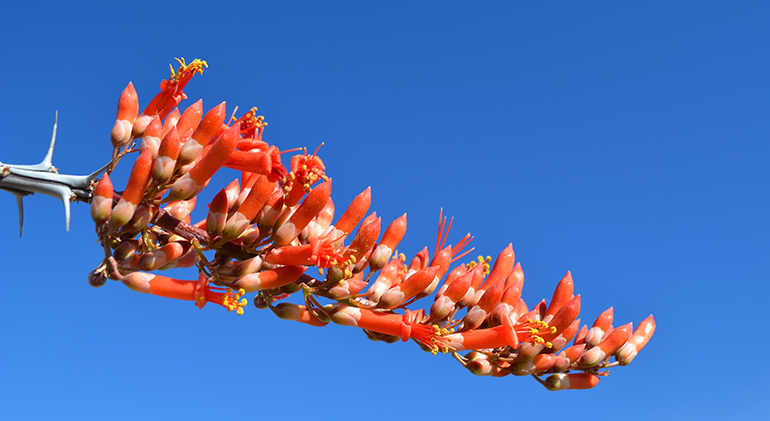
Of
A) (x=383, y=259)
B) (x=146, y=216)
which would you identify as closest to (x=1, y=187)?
(x=146, y=216)

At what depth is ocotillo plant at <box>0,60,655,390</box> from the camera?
296 centimetres

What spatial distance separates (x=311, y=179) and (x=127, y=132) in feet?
3.17

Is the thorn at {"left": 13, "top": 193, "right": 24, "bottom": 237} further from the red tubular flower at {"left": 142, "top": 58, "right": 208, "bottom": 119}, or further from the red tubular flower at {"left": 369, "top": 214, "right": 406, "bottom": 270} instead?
the red tubular flower at {"left": 369, "top": 214, "right": 406, "bottom": 270}

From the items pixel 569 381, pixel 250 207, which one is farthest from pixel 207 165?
pixel 569 381

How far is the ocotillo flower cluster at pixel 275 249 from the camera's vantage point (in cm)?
301

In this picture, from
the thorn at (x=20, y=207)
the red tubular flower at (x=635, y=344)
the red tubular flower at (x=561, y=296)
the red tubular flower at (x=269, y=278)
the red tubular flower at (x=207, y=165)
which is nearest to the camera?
the thorn at (x=20, y=207)

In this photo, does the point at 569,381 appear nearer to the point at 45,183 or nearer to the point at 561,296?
the point at 561,296

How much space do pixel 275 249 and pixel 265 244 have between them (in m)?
0.11

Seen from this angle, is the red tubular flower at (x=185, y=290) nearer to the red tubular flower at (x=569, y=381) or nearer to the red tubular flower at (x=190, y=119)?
the red tubular flower at (x=190, y=119)

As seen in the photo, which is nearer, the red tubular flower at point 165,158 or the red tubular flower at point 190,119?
the red tubular flower at point 165,158

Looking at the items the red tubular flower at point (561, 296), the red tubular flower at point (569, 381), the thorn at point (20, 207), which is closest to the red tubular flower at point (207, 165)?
the thorn at point (20, 207)

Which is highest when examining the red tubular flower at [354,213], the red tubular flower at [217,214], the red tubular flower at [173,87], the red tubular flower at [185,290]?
the red tubular flower at [173,87]

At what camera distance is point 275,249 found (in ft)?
10.7

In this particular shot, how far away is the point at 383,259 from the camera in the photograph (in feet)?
11.8
